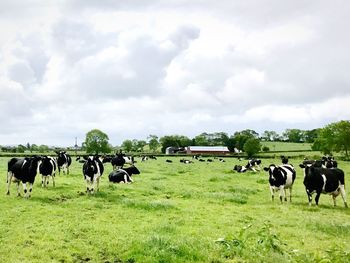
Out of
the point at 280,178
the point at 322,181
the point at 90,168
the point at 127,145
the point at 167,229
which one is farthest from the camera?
the point at 127,145

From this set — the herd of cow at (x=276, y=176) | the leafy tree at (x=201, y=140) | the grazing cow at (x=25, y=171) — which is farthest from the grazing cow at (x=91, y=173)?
the leafy tree at (x=201, y=140)

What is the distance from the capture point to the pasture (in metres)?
9.80

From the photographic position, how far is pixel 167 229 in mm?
12641

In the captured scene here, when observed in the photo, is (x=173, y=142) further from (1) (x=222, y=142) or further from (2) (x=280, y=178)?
(2) (x=280, y=178)

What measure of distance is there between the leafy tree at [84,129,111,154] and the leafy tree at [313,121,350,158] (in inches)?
2553

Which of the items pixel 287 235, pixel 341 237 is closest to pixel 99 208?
pixel 287 235

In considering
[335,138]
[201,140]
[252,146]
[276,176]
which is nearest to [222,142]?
[201,140]

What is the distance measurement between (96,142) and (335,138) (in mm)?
70586

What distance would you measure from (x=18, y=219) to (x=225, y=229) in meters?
7.54

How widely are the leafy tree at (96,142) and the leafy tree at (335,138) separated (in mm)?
64835

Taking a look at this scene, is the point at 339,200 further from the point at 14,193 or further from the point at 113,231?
the point at 14,193

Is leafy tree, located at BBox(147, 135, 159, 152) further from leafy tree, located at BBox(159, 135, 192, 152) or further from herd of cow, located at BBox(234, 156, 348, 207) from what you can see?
herd of cow, located at BBox(234, 156, 348, 207)

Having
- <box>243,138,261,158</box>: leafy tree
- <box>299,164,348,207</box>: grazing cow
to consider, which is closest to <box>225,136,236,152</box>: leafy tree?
<box>243,138,261,158</box>: leafy tree

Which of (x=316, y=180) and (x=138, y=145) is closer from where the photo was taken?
(x=316, y=180)
